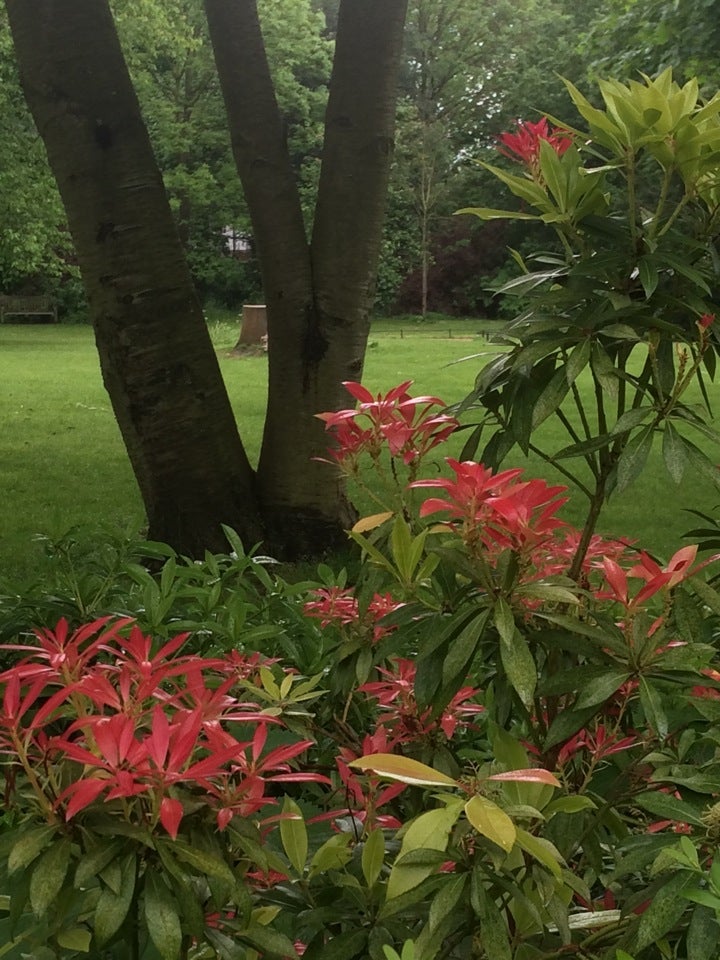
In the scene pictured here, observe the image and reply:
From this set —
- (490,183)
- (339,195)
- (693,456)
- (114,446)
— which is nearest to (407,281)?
(490,183)

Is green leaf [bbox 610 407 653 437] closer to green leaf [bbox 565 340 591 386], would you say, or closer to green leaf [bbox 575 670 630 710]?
green leaf [bbox 565 340 591 386]

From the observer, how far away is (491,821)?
2.61 ft

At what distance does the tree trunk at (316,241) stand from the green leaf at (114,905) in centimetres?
397

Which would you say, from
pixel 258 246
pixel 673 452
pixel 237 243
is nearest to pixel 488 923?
pixel 673 452

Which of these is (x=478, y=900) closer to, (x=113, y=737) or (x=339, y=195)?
(x=113, y=737)

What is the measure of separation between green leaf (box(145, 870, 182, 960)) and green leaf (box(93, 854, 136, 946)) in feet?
0.06

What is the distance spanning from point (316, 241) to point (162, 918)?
4322mm

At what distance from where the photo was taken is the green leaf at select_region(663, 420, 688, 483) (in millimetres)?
1191

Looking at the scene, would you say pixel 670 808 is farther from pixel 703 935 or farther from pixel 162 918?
pixel 162 918

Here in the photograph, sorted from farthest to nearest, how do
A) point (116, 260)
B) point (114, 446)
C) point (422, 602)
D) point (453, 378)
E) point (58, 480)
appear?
point (453, 378), point (114, 446), point (58, 480), point (116, 260), point (422, 602)

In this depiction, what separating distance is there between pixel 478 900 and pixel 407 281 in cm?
3222

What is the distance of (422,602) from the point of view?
3.99ft

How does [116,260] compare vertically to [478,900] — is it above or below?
above

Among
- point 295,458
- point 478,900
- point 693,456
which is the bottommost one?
point 295,458
